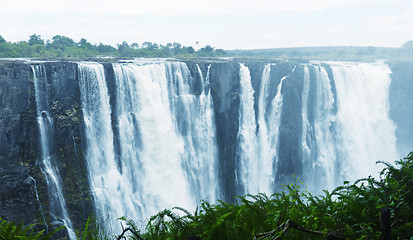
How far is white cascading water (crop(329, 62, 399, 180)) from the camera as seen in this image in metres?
27.8

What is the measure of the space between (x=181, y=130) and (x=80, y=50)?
17.7 metres

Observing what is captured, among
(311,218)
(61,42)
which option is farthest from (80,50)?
(311,218)

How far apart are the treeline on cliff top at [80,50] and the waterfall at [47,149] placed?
43.0ft

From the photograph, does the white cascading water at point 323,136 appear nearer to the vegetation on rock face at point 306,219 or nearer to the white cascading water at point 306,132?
the white cascading water at point 306,132

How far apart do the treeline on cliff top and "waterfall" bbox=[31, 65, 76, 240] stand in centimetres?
1312

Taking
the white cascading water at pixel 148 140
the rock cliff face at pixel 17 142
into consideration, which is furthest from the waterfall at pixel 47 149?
the white cascading water at pixel 148 140

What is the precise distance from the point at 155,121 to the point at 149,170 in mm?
2675

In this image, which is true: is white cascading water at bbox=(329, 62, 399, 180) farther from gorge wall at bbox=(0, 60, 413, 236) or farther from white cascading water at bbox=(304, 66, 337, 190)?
white cascading water at bbox=(304, 66, 337, 190)

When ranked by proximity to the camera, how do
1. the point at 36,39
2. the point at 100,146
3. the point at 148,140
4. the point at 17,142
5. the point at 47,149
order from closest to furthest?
the point at 17,142
the point at 47,149
the point at 100,146
the point at 148,140
the point at 36,39

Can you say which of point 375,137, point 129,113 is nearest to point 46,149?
point 129,113

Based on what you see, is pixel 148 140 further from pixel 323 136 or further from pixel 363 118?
pixel 363 118

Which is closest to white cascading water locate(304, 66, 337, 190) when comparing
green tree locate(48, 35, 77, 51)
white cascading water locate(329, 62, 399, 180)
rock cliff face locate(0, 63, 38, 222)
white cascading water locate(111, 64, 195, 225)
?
white cascading water locate(329, 62, 399, 180)

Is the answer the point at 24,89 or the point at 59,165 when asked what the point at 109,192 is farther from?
the point at 24,89

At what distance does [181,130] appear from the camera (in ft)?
69.3
